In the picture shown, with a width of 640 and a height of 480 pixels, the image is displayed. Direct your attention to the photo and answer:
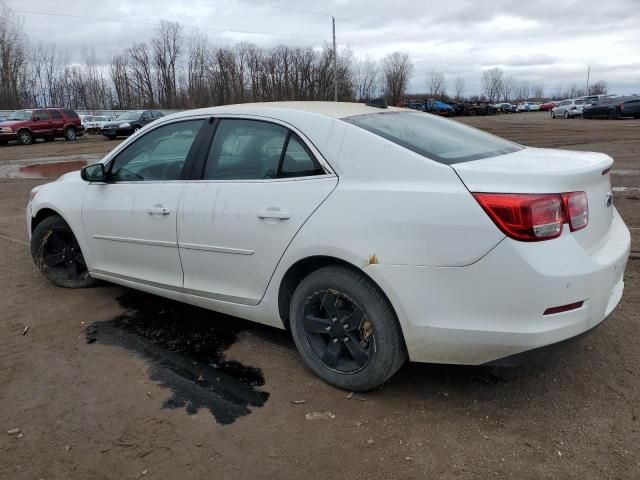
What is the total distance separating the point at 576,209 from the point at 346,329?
1.32 meters

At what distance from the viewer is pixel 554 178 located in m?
2.59

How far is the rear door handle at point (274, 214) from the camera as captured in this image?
10.1ft

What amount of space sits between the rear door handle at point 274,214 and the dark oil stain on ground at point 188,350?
100 centimetres

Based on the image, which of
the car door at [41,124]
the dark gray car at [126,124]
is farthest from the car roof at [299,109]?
the car door at [41,124]

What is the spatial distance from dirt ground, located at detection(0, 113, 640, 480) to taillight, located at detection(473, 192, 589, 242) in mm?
606


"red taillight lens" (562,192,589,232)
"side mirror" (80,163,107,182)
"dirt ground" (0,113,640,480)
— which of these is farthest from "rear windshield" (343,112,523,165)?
"side mirror" (80,163,107,182)

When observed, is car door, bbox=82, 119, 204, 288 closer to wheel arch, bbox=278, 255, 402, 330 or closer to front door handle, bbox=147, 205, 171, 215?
front door handle, bbox=147, 205, 171, 215

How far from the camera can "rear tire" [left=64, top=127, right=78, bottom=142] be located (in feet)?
95.8

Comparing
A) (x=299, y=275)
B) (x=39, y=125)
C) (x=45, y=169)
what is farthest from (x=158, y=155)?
(x=39, y=125)

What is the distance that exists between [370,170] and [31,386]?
238 centimetres

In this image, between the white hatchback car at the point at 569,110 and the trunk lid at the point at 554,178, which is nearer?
the trunk lid at the point at 554,178

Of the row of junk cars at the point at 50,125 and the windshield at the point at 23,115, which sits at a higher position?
the windshield at the point at 23,115

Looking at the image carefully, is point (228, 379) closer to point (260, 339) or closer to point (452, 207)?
point (260, 339)

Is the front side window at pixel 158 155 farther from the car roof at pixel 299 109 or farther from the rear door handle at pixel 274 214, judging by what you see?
the rear door handle at pixel 274 214
